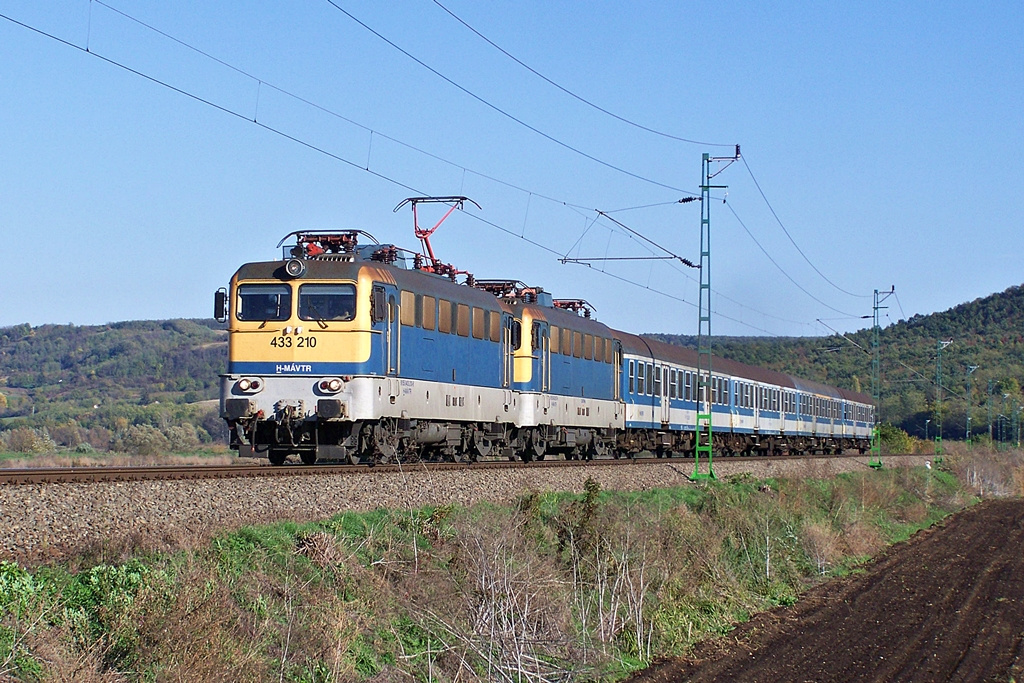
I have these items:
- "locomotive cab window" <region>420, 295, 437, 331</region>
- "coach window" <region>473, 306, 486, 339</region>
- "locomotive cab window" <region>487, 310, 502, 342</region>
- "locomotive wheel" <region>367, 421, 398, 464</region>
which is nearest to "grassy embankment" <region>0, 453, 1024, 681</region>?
"locomotive wheel" <region>367, 421, 398, 464</region>

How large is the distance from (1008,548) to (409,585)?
82.3 ft

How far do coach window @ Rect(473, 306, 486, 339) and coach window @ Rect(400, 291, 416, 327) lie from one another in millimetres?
3102

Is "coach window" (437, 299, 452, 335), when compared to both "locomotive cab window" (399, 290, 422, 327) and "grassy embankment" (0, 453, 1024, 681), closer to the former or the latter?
"locomotive cab window" (399, 290, 422, 327)

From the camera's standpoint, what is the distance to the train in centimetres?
2072

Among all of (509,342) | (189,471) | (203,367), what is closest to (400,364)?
(189,471)

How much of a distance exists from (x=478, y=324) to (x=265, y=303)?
5788 mm

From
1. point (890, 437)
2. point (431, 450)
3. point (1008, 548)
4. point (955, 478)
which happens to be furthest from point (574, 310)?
point (890, 437)

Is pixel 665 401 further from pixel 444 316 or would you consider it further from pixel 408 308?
pixel 408 308

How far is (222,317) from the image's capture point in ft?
70.9

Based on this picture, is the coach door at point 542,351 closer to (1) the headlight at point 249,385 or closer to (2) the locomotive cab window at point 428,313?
(2) the locomotive cab window at point 428,313

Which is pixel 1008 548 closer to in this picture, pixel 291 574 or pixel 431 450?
pixel 431 450

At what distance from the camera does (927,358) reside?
510 feet

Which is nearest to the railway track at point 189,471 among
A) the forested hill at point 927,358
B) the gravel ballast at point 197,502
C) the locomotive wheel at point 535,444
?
the gravel ballast at point 197,502

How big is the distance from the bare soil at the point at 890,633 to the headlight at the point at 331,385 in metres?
7.32
